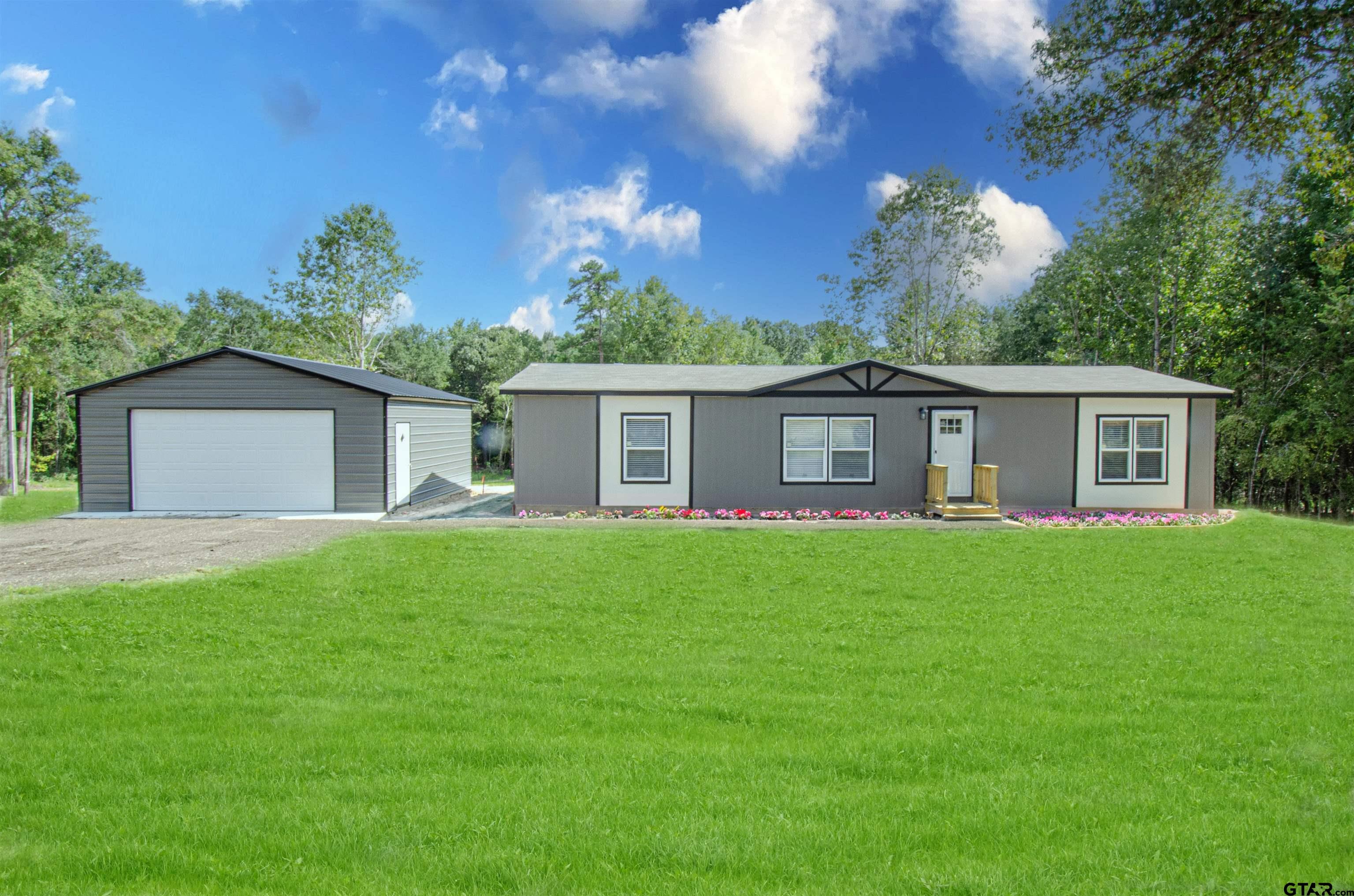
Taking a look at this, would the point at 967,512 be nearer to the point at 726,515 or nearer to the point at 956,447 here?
the point at 956,447

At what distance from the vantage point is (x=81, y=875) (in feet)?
9.64

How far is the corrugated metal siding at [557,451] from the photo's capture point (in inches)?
615

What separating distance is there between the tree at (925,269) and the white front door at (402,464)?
754 inches

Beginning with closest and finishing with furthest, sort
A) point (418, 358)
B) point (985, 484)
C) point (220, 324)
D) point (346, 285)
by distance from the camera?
point (985, 484) < point (346, 285) < point (418, 358) < point (220, 324)

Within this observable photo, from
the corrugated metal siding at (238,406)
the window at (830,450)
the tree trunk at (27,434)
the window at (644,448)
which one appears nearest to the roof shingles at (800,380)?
the window at (644,448)

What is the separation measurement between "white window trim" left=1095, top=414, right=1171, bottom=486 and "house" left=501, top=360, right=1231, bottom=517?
28mm

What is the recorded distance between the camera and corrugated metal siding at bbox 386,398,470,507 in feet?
52.4

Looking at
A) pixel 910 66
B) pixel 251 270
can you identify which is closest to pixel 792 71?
pixel 910 66

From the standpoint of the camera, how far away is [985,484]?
15422mm

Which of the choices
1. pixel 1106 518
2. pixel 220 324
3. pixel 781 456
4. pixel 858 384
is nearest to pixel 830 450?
pixel 781 456

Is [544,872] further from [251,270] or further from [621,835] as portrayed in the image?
[251,270]

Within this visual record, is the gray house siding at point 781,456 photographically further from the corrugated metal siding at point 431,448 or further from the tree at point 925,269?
the tree at point 925,269

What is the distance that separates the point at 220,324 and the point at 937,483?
49028 millimetres

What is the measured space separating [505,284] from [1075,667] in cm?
3882
